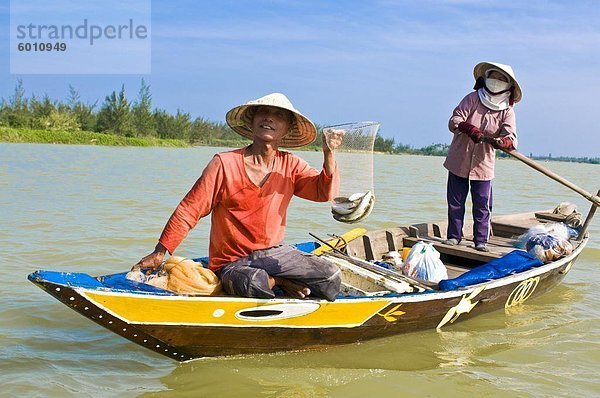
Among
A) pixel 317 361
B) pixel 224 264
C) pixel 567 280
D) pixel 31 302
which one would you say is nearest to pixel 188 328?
pixel 224 264

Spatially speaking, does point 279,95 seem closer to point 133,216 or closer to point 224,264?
point 224,264

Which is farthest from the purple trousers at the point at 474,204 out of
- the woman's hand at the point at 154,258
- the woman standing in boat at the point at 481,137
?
the woman's hand at the point at 154,258

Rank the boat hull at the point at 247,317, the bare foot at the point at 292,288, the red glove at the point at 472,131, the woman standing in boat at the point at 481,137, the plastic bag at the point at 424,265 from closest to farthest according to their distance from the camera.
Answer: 1. the boat hull at the point at 247,317
2. the bare foot at the point at 292,288
3. the plastic bag at the point at 424,265
4. the red glove at the point at 472,131
5. the woman standing in boat at the point at 481,137

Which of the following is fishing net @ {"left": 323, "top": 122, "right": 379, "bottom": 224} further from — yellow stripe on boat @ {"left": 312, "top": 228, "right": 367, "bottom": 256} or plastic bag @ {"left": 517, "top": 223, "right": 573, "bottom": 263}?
plastic bag @ {"left": 517, "top": 223, "right": 573, "bottom": 263}

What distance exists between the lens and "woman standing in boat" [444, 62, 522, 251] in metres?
4.77

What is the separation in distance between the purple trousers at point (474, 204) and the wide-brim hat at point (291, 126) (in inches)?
82.7

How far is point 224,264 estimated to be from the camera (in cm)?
321

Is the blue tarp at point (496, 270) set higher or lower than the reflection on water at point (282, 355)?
higher

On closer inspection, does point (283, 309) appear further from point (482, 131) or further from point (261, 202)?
point (482, 131)

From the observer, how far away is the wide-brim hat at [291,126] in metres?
3.02

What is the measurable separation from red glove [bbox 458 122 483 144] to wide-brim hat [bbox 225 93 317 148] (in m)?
1.76

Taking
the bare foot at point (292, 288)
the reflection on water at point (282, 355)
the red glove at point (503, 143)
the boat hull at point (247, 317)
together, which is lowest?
the reflection on water at point (282, 355)

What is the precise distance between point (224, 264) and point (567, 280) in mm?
3939

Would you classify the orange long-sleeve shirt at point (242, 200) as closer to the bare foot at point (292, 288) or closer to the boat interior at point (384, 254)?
the bare foot at point (292, 288)
